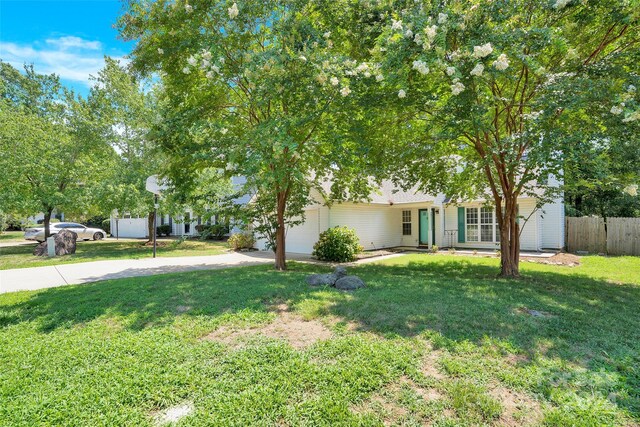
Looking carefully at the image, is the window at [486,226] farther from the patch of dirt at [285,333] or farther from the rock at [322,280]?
the patch of dirt at [285,333]

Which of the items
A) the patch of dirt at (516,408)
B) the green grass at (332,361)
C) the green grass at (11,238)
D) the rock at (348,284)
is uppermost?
the green grass at (11,238)

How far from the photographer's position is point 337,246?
40.0 feet

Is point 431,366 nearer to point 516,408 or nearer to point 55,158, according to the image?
point 516,408

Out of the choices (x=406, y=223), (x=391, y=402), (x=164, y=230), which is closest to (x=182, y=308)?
(x=391, y=402)

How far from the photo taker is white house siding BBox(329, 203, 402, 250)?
14.3 m

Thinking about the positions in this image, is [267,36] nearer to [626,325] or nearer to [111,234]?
[626,325]

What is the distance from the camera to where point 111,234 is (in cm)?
2806

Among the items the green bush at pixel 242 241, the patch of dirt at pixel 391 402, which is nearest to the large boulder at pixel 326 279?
the patch of dirt at pixel 391 402

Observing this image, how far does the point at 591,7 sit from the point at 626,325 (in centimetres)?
570

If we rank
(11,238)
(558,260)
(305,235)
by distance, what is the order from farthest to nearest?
(11,238) < (305,235) < (558,260)

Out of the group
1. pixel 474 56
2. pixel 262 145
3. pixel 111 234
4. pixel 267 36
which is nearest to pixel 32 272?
pixel 262 145

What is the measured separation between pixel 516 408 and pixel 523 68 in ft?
23.5

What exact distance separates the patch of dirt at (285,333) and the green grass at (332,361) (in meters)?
0.12

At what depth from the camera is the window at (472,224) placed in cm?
1603
